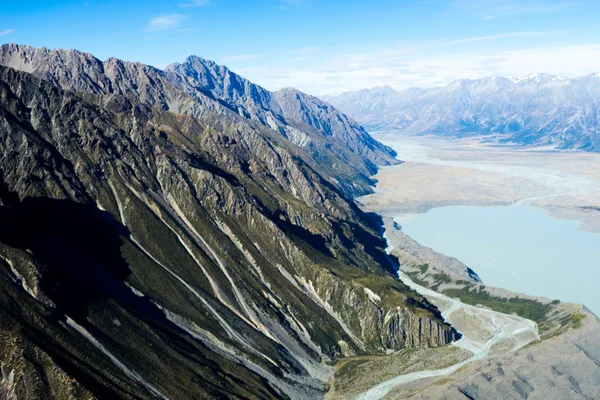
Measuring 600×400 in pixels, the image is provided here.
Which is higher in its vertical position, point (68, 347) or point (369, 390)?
point (68, 347)

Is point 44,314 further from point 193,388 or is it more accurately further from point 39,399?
point 193,388

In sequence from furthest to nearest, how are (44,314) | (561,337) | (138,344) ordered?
(561,337), (138,344), (44,314)

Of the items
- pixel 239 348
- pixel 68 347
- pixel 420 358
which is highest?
pixel 68 347

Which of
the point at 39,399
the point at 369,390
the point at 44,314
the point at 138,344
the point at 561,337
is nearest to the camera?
the point at 39,399

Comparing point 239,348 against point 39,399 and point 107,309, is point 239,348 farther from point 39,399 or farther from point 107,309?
point 39,399

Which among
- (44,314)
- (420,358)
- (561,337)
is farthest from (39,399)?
(561,337)

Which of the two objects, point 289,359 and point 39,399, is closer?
point 39,399

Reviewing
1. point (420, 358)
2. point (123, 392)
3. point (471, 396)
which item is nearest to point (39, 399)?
point (123, 392)

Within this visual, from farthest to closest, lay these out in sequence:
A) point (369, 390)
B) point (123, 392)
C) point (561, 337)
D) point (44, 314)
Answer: point (561, 337) < point (369, 390) < point (44, 314) < point (123, 392)

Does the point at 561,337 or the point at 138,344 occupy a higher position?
the point at 138,344
